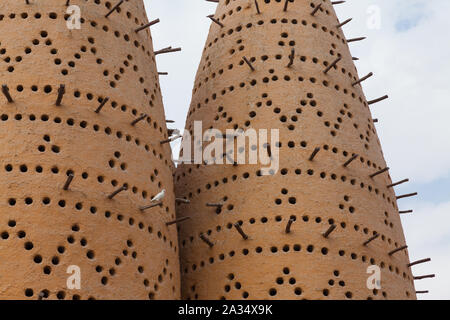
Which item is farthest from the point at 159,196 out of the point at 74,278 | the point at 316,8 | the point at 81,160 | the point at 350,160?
the point at 316,8

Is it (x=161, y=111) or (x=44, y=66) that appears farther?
(x=161, y=111)

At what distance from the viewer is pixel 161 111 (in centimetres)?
1458

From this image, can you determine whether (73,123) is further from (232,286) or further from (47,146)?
(232,286)

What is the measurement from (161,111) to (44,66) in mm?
2623

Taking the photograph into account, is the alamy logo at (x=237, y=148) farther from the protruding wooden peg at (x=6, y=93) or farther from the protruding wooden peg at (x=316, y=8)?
the protruding wooden peg at (x=6, y=93)

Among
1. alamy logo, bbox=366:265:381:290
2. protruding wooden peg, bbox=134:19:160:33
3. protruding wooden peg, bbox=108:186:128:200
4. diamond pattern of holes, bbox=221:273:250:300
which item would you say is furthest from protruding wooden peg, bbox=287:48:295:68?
protruding wooden peg, bbox=108:186:128:200

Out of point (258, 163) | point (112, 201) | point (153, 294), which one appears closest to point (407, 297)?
point (258, 163)

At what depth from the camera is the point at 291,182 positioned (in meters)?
14.2

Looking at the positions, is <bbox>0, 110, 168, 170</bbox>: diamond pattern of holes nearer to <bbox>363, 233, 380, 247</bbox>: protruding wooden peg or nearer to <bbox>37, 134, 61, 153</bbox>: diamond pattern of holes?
<bbox>37, 134, 61, 153</bbox>: diamond pattern of holes

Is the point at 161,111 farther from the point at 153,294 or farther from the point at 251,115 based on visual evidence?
the point at 153,294

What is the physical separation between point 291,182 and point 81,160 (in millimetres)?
4018

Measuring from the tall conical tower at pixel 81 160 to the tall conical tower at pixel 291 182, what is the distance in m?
1.16
